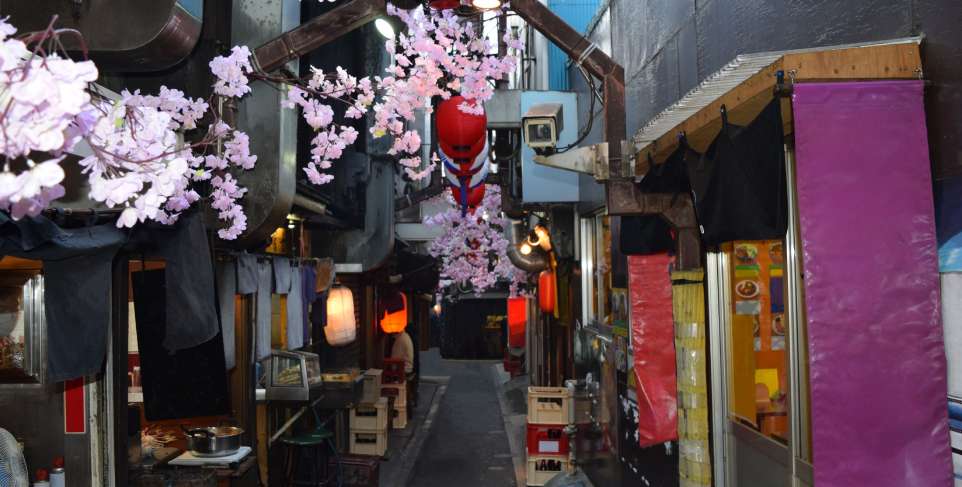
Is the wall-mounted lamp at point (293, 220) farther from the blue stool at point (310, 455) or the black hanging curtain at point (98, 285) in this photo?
the black hanging curtain at point (98, 285)

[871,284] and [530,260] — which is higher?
[530,260]

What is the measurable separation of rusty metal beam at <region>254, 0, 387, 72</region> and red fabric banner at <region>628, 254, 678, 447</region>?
4.15 metres

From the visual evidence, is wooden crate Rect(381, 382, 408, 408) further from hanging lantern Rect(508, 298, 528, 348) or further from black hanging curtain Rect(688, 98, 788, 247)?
black hanging curtain Rect(688, 98, 788, 247)

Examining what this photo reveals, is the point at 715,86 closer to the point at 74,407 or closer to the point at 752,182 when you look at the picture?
the point at 752,182

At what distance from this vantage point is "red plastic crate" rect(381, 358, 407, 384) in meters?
22.7

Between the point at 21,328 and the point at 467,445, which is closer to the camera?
the point at 21,328

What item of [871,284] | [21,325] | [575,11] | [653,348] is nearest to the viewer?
[871,284]

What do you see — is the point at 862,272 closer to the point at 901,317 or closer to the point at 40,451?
the point at 901,317

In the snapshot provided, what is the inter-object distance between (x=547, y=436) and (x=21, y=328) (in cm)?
989

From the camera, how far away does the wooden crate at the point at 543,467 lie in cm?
1515

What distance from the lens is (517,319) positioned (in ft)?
102

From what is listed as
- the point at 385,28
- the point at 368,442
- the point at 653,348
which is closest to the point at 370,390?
the point at 368,442

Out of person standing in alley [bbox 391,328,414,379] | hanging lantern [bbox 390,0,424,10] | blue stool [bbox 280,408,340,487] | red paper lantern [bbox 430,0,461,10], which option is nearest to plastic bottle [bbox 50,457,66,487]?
blue stool [bbox 280,408,340,487]

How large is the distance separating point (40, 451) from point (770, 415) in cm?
753
